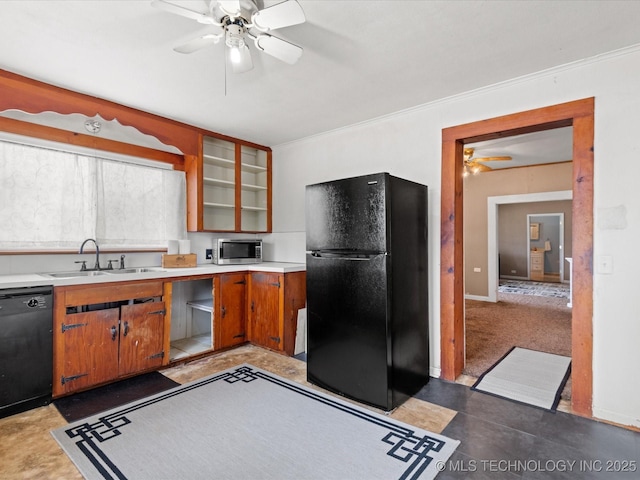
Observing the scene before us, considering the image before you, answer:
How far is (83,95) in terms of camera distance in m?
2.78

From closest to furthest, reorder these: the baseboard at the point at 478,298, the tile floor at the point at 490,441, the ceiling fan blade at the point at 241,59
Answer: the tile floor at the point at 490,441
the ceiling fan blade at the point at 241,59
the baseboard at the point at 478,298

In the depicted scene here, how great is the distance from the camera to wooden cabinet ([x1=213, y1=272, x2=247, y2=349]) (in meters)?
3.46

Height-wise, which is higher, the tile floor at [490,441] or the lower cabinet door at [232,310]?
the lower cabinet door at [232,310]

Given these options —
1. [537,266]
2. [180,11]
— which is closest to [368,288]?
[180,11]

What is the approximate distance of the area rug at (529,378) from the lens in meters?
2.52

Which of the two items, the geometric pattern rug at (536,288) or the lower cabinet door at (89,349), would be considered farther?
the geometric pattern rug at (536,288)

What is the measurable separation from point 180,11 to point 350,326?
214 cm

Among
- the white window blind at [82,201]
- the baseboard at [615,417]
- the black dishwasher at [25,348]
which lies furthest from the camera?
the white window blind at [82,201]

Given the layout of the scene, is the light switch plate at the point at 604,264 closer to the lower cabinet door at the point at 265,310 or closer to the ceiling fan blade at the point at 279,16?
the ceiling fan blade at the point at 279,16

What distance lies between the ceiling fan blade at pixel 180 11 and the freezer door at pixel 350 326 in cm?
170

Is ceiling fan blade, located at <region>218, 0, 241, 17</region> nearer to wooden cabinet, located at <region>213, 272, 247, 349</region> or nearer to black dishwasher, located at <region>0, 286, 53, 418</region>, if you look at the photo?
black dishwasher, located at <region>0, 286, 53, 418</region>

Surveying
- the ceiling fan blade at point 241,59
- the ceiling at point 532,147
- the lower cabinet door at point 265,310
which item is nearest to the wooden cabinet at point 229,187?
the lower cabinet door at point 265,310

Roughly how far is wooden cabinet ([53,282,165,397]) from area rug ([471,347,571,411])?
2.74 metres

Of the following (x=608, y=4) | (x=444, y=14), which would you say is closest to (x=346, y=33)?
(x=444, y=14)
